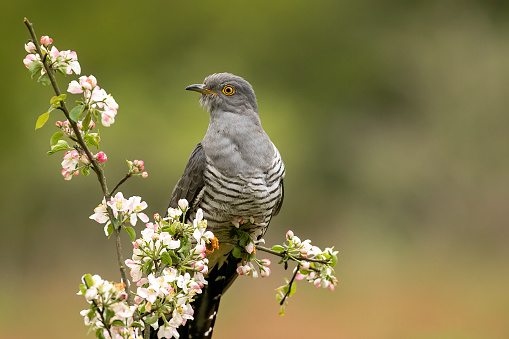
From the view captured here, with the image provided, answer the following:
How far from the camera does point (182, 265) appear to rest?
1.46 meters

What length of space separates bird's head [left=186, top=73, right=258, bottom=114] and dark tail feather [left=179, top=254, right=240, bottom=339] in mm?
650

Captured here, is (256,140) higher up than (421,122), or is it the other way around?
(421,122)

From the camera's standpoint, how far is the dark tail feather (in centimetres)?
259

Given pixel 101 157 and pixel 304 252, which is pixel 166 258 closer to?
pixel 101 157

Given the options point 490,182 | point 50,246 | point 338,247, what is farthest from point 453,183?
point 50,246

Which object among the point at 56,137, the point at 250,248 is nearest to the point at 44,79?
the point at 56,137

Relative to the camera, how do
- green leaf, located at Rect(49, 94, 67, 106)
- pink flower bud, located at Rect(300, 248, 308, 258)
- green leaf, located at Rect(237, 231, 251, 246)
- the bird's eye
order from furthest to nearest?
the bird's eye → green leaf, located at Rect(237, 231, 251, 246) → pink flower bud, located at Rect(300, 248, 308, 258) → green leaf, located at Rect(49, 94, 67, 106)

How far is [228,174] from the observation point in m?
2.48

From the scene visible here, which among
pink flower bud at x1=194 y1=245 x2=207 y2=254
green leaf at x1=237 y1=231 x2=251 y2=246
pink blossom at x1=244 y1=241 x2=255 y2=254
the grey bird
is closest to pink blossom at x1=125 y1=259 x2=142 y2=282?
pink flower bud at x1=194 y1=245 x2=207 y2=254

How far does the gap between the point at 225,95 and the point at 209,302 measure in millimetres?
850

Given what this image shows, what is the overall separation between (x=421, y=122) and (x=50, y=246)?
6.05m

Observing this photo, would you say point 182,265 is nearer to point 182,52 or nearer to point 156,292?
point 156,292

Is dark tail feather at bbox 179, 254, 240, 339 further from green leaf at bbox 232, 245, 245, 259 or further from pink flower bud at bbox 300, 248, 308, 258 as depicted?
pink flower bud at bbox 300, 248, 308, 258

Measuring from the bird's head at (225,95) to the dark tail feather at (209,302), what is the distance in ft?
2.13
